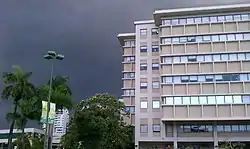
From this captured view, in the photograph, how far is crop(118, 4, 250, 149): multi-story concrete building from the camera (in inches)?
2064

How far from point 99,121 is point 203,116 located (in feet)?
59.0

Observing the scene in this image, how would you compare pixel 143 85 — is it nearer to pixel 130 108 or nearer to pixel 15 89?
pixel 130 108

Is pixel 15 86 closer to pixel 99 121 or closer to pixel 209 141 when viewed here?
pixel 99 121

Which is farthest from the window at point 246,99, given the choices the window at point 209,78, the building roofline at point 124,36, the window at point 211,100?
the building roofline at point 124,36

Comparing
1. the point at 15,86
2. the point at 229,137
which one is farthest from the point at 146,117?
the point at 15,86

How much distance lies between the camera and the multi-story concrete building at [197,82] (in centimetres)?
5244

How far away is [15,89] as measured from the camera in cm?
3253

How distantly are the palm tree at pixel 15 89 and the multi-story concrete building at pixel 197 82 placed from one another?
2711cm

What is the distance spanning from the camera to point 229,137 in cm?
5294

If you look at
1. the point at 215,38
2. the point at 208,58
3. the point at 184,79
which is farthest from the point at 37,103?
the point at 215,38

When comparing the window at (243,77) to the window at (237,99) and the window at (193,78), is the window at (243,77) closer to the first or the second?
the window at (237,99)

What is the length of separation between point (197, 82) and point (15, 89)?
105 ft

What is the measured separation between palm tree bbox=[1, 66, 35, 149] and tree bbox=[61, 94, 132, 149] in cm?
1126

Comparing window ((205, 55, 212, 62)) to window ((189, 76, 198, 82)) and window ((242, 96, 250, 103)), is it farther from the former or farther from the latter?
window ((242, 96, 250, 103))
